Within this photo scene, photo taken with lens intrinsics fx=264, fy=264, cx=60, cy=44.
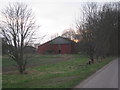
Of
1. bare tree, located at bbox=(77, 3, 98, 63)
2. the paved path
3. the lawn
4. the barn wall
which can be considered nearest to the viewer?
the paved path

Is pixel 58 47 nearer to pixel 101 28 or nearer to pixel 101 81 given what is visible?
pixel 101 28

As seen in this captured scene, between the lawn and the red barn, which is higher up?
the red barn

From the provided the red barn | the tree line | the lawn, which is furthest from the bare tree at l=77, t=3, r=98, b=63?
the red barn

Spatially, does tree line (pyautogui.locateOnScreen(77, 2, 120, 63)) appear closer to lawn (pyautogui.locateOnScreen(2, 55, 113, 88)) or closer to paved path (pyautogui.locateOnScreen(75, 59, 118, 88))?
lawn (pyautogui.locateOnScreen(2, 55, 113, 88))

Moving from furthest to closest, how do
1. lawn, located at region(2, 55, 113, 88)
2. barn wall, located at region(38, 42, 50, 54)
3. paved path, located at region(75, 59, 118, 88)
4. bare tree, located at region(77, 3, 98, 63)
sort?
barn wall, located at region(38, 42, 50, 54) < bare tree, located at region(77, 3, 98, 63) < lawn, located at region(2, 55, 113, 88) < paved path, located at region(75, 59, 118, 88)

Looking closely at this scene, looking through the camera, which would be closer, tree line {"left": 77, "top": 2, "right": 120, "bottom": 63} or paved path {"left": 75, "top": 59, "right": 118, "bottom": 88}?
paved path {"left": 75, "top": 59, "right": 118, "bottom": 88}

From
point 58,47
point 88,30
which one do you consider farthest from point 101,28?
point 58,47

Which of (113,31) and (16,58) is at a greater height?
(113,31)

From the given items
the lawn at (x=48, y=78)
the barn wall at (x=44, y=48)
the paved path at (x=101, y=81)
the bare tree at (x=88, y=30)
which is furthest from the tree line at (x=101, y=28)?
the barn wall at (x=44, y=48)

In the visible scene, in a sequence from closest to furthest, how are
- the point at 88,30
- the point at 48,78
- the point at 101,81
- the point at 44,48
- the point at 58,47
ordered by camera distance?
1. the point at 101,81
2. the point at 48,78
3. the point at 88,30
4. the point at 44,48
5. the point at 58,47

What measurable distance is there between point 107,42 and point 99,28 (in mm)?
5190

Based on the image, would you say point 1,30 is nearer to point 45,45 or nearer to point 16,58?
point 16,58

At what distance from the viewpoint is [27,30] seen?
25.9 meters

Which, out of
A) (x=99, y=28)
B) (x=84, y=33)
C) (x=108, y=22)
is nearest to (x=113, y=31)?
(x=108, y=22)
